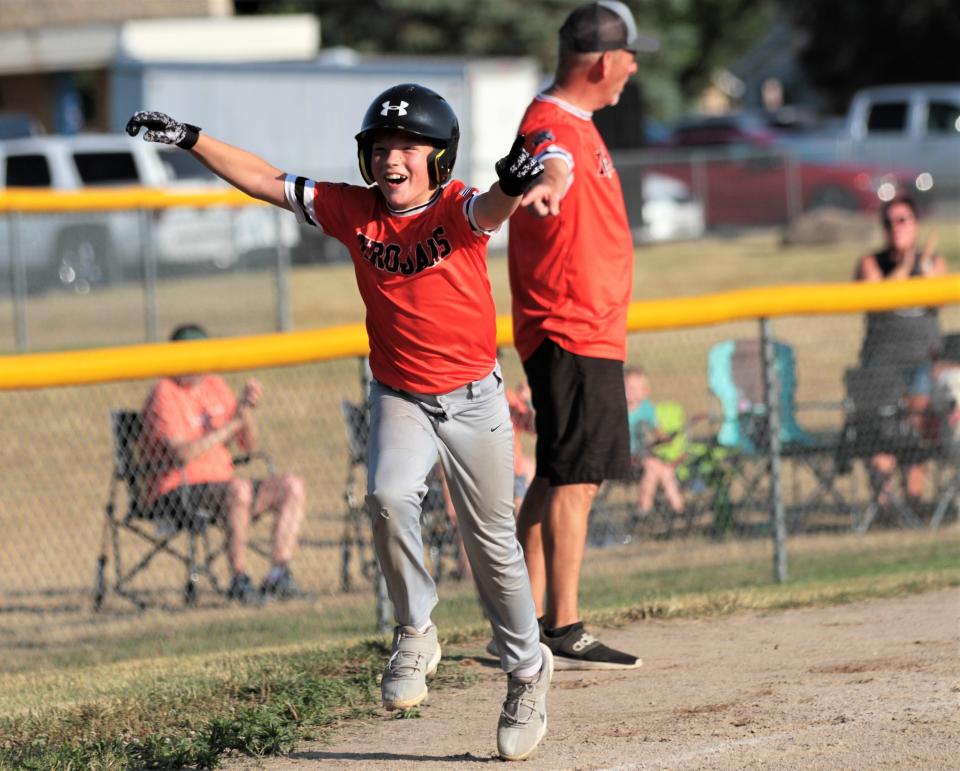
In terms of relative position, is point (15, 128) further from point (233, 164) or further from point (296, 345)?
point (233, 164)

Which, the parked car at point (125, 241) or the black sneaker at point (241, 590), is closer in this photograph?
the black sneaker at point (241, 590)

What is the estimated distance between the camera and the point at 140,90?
28.0m

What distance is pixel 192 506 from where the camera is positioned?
8.58 m

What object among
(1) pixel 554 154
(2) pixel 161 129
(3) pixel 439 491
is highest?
(2) pixel 161 129

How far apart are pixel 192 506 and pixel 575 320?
3185 millimetres

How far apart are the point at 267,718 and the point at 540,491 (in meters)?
1.44

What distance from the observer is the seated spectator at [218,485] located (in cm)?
860

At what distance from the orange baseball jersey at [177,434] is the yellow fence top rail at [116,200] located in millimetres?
6326

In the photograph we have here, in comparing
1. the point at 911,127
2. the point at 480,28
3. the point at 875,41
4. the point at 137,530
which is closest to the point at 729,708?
the point at 137,530

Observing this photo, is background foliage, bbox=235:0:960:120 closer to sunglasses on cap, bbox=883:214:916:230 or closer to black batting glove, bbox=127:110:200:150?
sunglasses on cap, bbox=883:214:916:230

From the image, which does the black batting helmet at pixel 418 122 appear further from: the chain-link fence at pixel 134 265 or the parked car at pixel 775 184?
the parked car at pixel 775 184

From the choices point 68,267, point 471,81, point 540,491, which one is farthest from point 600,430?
point 471,81

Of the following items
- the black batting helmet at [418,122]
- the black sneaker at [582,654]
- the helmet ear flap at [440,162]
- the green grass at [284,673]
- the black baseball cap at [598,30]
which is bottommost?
the green grass at [284,673]

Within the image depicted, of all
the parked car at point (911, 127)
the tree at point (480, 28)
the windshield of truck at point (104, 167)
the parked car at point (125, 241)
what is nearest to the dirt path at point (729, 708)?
the parked car at point (125, 241)
